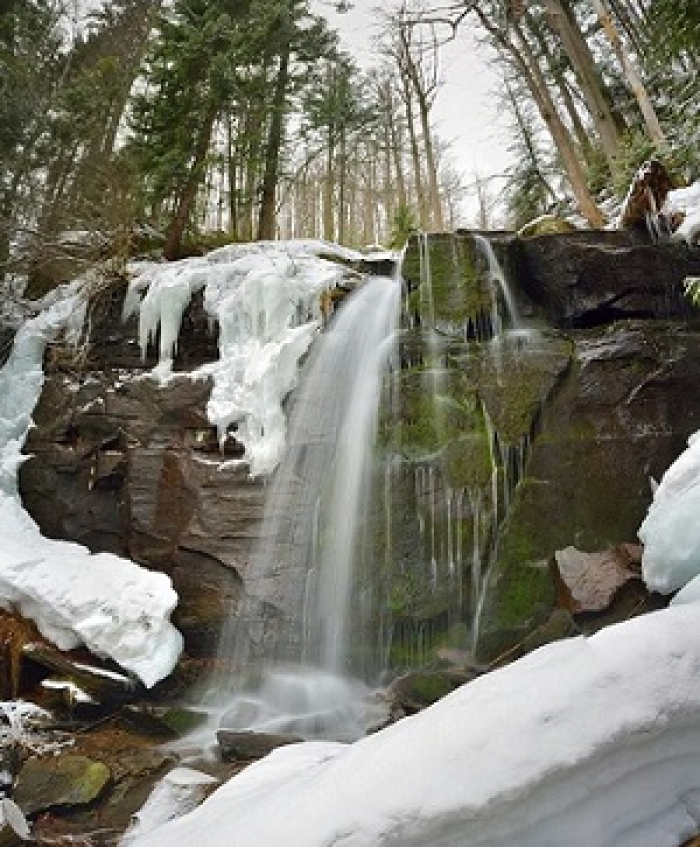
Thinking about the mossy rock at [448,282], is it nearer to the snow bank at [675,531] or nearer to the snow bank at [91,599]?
the snow bank at [675,531]

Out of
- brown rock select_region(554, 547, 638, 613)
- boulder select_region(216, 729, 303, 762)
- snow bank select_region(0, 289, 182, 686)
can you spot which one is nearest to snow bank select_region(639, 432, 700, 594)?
brown rock select_region(554, 547, 638, 613)

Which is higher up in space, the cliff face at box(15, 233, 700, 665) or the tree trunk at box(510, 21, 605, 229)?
the tree trunk at box(510, 21, 605, 229)

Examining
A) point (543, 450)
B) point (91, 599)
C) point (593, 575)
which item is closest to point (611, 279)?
point (543, 450)

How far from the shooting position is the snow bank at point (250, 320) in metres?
7.26

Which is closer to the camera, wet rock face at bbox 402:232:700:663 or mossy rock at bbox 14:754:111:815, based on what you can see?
mossy rock at bbox 14:754:111:815

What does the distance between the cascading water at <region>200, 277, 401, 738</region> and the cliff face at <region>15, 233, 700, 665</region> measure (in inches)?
9.2

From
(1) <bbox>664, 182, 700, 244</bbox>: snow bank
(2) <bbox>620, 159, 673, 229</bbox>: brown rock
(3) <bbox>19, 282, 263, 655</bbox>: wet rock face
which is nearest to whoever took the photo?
(3) <bbox>19, 282, 263, 655</bbox>: wet rock face

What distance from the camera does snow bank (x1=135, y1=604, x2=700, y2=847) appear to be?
201 cm

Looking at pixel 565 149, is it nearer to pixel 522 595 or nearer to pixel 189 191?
pixel 189 191

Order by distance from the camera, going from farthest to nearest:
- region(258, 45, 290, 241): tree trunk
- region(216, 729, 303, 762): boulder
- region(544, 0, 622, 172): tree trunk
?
region(258, 45, 290, 241): tree trunk, region(544, 0, 622, 172): tree trunk, region(216, 729, 303, 762): boulder

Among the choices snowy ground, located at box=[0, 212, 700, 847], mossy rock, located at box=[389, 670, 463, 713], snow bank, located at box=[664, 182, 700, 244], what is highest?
snow bank, located at box=[664, 182, 700, 244]

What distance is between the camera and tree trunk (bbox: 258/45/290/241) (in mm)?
13445

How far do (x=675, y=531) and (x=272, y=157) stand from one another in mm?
11764

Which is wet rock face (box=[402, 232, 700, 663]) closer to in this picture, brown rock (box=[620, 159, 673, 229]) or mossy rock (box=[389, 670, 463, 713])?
mossy rock (box=[389, 670, 463, 713])
